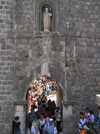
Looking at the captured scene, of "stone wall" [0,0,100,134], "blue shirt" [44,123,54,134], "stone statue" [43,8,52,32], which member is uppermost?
"stone statue" [43,8,52,32]

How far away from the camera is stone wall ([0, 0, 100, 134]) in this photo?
8102mm

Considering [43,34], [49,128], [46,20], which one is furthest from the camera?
[43,34]

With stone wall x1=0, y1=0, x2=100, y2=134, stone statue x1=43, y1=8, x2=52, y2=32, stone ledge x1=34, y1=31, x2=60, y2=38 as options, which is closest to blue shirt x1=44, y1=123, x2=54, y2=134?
stone wall x1=0, y1=0, x2=100, y2=134

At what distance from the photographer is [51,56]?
8.23 m

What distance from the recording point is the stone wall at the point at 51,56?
26.6 feet

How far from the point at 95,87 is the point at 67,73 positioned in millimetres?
1413

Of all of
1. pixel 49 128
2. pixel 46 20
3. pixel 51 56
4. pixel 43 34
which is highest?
pixel 46 20

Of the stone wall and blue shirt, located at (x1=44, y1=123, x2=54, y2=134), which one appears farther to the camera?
the stone wall

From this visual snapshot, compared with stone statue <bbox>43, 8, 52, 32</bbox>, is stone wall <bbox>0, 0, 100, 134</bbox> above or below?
below

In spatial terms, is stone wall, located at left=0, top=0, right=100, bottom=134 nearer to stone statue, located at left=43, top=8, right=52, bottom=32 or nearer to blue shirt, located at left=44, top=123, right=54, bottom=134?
stone statue, located at left=43, top=8, right=52, bottom=32

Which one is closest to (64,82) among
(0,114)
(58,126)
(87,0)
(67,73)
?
(67,73)

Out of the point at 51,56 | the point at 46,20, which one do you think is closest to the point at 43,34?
the point at 46,20

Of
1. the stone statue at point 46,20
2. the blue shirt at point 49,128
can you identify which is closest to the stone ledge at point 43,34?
the stone statue at point 46,20

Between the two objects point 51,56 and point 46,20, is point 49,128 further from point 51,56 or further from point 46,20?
point 46,20
